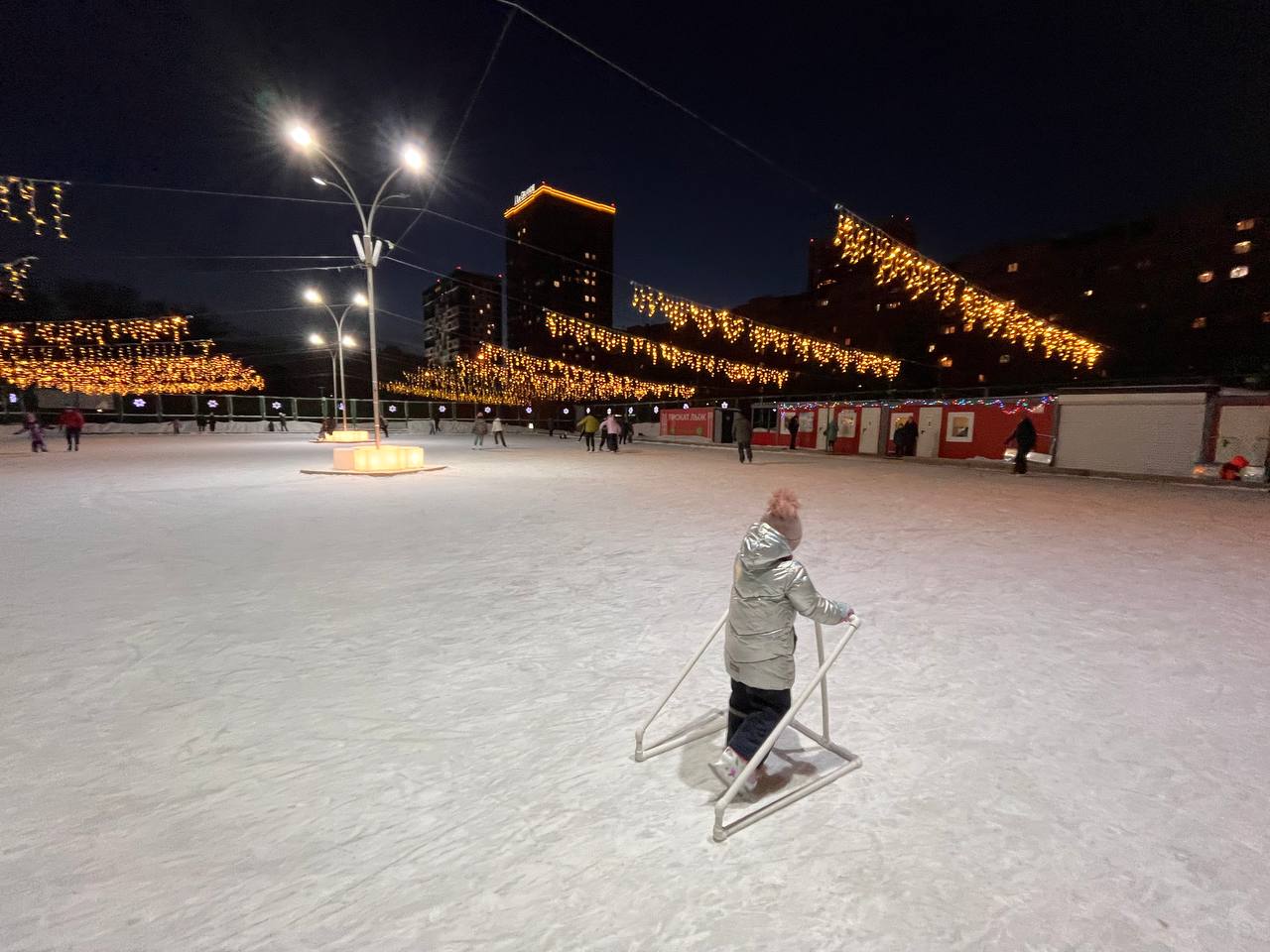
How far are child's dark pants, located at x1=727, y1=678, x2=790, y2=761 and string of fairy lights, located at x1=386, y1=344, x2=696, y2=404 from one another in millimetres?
35495

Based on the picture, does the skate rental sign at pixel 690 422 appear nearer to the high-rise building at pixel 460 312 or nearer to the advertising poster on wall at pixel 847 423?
the advertising poster on wall at pixel 847 423

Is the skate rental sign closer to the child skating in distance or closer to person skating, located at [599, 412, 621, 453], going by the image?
person skating, located at [599, 412, 621, 453]

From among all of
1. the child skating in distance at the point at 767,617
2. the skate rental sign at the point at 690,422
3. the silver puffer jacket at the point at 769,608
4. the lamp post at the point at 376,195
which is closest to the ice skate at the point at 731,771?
the child skating in distance at the point at 767,617

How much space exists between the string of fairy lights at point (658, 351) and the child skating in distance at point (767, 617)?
69.0 feet

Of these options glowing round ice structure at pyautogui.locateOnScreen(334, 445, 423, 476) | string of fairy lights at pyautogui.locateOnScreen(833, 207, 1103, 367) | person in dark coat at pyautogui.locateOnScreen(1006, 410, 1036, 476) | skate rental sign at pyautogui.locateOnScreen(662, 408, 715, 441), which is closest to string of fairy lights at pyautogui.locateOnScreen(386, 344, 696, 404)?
skate rental sign at pyautogui.locateOnScreen(662, 408, 715, 441)

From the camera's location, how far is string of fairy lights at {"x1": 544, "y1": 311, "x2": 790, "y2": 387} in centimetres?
2400

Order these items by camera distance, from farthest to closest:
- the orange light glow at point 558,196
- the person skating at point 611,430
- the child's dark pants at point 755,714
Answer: the orange light glow at point 558,196
the person skating at point 611,430
the child's dark pants at point 755,714

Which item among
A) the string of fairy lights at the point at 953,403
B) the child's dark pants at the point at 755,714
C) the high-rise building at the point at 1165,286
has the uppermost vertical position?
the high-rise building at the point at 1165,286

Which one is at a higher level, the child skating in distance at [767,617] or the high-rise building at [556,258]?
the high-rise building at [556,258]

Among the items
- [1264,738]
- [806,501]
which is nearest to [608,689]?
[1264,738]

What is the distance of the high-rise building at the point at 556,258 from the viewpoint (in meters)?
75.1

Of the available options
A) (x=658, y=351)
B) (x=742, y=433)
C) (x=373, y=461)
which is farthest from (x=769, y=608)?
(x=658, y=351)

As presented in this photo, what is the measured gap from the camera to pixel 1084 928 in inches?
68.7

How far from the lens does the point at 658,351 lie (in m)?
26.6
